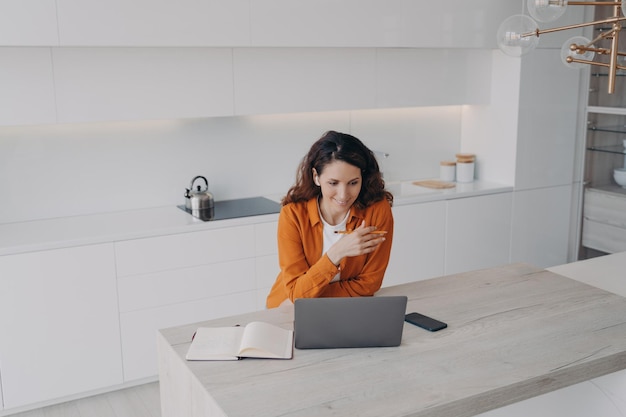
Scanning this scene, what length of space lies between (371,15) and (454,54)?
32.3 inches

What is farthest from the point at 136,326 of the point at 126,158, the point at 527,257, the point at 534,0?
the point at 527,257

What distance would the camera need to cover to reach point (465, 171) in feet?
15.3

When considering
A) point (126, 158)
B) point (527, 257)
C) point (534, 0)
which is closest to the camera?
point (534, 0)

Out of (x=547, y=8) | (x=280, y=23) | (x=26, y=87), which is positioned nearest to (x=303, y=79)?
(x=280, y=23)

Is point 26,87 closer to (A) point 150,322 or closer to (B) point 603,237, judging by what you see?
(A) point 150,322

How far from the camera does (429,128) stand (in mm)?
4762

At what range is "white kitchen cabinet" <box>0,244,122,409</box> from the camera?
3158 millimetres

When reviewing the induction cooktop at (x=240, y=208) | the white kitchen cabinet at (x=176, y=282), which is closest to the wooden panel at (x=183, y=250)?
the white kitchen cabinet at (x=176, y=282)

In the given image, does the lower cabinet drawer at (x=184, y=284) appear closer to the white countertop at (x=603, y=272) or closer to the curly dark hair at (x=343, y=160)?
the curly dark hair at (x=343, y=160)

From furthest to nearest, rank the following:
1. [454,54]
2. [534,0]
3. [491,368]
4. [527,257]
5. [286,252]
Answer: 1. [527,257]
2. [454,54]
3. [286,252]
4. [534,0]
5. [491,368]

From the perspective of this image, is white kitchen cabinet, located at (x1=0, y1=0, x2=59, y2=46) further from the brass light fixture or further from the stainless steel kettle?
the brass light fixture

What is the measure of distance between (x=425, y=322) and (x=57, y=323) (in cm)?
192

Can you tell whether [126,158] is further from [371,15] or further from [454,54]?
[454,54]

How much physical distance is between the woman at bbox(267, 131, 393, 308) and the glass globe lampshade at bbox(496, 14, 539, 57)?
612mm
